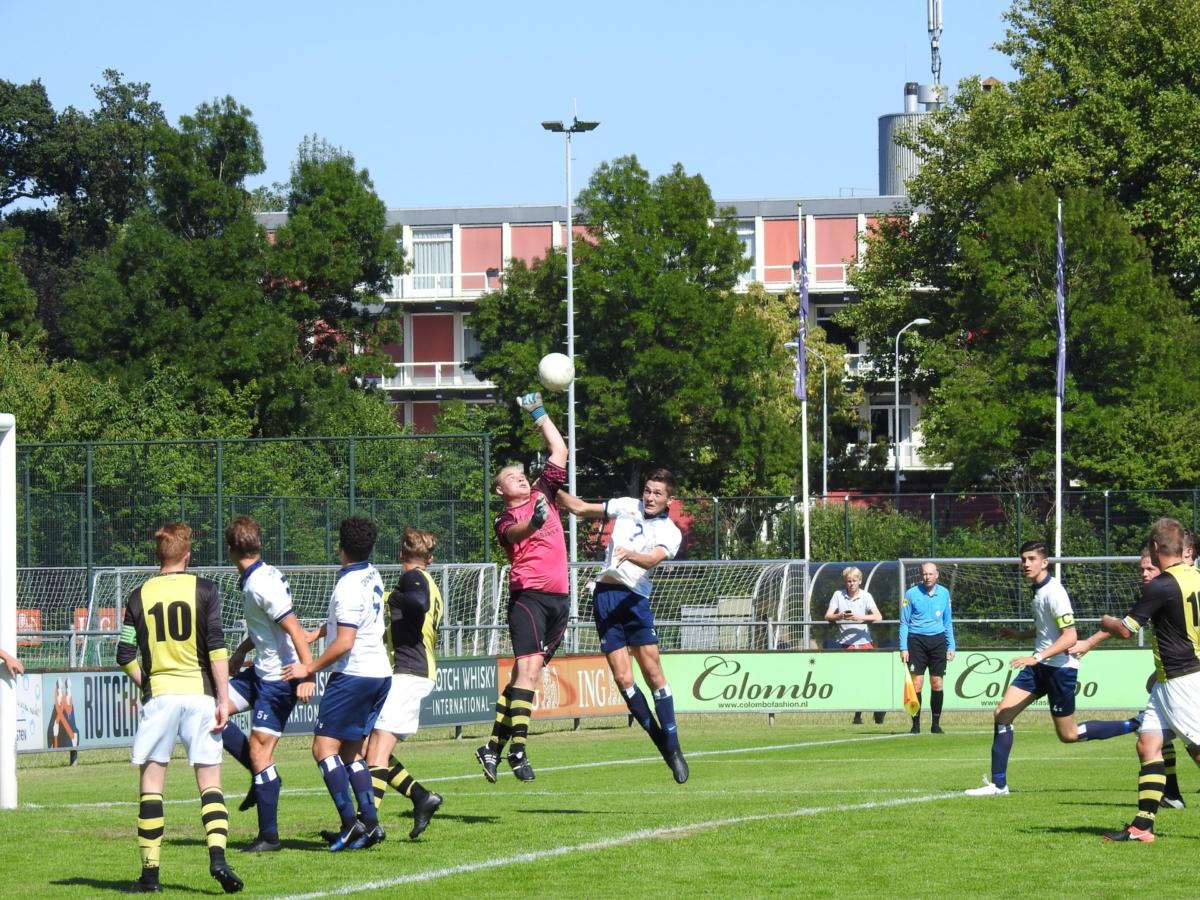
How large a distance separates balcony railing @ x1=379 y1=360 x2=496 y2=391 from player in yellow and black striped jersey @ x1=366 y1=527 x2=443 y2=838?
64.6 m

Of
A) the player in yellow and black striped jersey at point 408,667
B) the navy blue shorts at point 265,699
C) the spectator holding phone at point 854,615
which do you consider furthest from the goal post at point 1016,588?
the navy blue shorts at point 265,699

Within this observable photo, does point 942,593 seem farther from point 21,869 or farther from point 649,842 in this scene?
point 21,869

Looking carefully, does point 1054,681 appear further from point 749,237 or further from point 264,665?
point 749,237

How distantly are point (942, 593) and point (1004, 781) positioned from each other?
378 inches

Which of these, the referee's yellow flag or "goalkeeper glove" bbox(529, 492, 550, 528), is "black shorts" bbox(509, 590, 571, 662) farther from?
the referee's yellow flag

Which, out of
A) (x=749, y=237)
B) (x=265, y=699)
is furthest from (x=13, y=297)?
(x=265, y=699)

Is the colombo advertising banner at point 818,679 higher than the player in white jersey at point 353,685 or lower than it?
lower

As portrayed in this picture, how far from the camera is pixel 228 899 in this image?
8.73 meters

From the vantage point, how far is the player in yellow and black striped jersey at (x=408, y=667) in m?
11.0

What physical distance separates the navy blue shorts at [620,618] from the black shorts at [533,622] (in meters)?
0.28

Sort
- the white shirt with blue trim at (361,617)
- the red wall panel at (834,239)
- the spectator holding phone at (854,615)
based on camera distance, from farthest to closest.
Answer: the red wall panel at (834,239) < the spectator holding phone at (854,615) < the white shirt with blue trim at (361,617)

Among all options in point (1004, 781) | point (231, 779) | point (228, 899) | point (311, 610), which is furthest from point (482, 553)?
point (228, 899)

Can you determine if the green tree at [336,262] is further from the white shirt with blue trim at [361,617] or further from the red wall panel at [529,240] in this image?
the white shirt with blue trim at [361,617]

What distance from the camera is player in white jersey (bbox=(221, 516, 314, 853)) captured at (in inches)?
392
